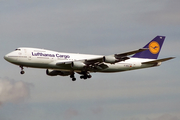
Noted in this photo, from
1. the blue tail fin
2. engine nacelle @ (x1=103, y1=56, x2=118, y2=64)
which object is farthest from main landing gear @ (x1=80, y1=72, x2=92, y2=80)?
the blue tail fin

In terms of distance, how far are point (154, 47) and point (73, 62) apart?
2012 centimetres

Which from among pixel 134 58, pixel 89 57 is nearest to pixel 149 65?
pixel 134 58

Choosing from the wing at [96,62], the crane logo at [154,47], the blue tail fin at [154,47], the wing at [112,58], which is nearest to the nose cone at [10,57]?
the wing at [96,62]

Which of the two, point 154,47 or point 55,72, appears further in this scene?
point 154,47

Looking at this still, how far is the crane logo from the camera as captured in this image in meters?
77.6

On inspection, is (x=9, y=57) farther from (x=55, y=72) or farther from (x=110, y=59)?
(x=110, y=59)

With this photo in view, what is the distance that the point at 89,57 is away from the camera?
7075 centimetres

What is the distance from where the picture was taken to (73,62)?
66438 millimetres

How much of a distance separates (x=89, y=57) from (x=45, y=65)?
363 inches

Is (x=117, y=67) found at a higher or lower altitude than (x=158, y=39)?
lower

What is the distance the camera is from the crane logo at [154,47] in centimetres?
7757

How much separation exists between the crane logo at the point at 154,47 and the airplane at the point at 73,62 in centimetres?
321

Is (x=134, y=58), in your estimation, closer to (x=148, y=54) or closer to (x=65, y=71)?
(x=148, y=54)

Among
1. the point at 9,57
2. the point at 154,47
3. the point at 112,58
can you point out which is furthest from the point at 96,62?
the point at 154,47
